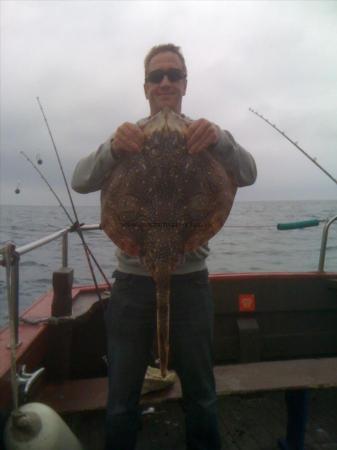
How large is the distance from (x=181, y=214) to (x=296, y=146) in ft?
9.42

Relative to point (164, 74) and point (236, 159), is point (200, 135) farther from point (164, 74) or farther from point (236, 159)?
point (164, 74)

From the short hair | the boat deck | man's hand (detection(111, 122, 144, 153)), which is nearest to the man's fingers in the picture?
man's hand (detection(111, 122, 144, 153))

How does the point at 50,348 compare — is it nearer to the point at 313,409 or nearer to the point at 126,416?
the point at 126,416

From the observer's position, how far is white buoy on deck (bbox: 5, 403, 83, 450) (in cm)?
227

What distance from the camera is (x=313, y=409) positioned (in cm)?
414

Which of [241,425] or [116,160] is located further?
[241,425]

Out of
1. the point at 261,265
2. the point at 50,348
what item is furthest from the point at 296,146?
the point at 261,265

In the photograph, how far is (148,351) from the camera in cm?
259

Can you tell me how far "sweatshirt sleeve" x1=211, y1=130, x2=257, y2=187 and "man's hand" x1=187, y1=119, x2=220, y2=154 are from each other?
0.35 feet

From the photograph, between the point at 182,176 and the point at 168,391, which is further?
the point at 168,391

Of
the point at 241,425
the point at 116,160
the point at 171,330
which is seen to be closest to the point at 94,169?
the point at 116,160

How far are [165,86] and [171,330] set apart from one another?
60.4 inches

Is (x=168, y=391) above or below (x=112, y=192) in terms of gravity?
below

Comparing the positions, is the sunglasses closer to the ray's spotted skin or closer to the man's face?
the man's face
